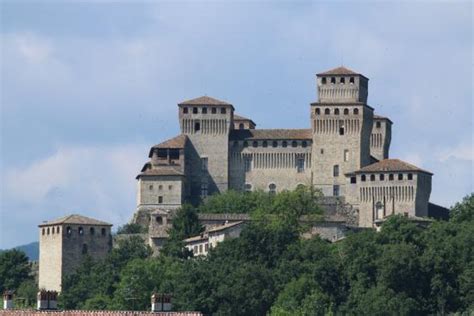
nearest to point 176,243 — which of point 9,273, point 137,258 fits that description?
point 137,258

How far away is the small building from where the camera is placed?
120 meters

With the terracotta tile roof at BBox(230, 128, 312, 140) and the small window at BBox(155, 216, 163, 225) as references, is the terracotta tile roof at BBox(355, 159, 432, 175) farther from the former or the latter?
the small window at BBox(155, 216, 163, 225)

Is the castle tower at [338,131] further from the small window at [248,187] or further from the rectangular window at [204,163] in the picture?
the rectangular window at [204,163]

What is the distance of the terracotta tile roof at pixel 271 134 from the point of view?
127938 millimetres

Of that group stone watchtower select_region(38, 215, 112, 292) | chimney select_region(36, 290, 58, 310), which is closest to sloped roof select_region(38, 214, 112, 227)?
stone watchtower select_region(38, 215, 112, 292)

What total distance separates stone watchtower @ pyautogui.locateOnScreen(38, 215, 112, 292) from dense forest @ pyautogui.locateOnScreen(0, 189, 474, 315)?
1147mm

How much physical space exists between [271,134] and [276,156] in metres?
1.96

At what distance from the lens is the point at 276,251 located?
115750 mm

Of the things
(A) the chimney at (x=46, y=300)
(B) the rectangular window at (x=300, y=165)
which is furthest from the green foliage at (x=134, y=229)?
(A) the chimney at (x=46, y=300)

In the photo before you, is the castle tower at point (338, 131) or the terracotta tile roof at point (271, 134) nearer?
the castle tower at point (338, 131)

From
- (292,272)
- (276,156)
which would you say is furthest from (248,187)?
(292,272)

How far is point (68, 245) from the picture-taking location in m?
121

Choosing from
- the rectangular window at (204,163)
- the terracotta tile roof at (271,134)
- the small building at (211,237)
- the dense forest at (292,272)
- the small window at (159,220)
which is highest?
the terracotta tile roof at (271,134)

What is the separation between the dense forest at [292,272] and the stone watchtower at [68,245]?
1147mm
